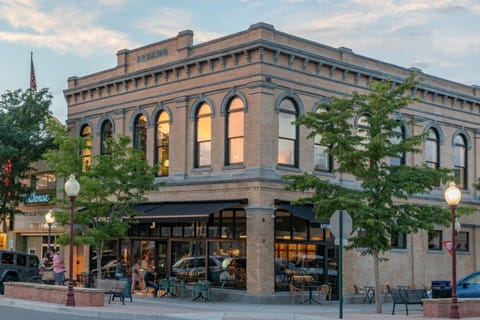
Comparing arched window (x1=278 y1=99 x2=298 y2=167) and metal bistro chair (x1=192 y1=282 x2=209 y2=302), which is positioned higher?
arched window (x1=278 y1=99 x2=298 y2=167)

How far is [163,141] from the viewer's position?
33438 mm

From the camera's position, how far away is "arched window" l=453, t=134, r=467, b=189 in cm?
3784

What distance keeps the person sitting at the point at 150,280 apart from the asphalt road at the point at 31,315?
7208mm

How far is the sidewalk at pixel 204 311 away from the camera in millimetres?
22109

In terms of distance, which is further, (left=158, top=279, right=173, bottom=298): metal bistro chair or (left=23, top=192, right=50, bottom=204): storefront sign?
(left=23, top=192, right=50, bottom=204): storefront sign

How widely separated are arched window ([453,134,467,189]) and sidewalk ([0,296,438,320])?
1065 cm

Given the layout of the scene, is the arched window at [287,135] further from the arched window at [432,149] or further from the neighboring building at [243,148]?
the arched window at [432,149]

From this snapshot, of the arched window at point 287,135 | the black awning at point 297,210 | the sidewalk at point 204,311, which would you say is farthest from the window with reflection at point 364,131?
the sidewalk at point 204,311

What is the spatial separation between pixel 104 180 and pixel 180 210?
136 inches

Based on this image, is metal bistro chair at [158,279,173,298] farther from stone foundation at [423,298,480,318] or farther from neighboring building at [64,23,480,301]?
stone foundation at [423,298,480,318]

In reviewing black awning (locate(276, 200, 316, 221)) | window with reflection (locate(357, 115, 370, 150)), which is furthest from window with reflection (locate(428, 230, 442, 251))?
black awning (locate(276, 200, 316, 221))

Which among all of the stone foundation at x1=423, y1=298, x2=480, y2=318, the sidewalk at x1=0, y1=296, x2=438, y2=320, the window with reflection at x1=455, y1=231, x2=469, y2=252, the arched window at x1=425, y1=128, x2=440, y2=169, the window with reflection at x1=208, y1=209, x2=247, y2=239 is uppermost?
the arched window at x1=425, y1=128, x2=440, y2=169

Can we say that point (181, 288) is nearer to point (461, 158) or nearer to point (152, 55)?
point (152, 55)

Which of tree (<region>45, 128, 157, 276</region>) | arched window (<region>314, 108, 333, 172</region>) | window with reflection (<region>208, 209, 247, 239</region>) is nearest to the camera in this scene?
tree (<region>45, 128, 157, 276</region>)
